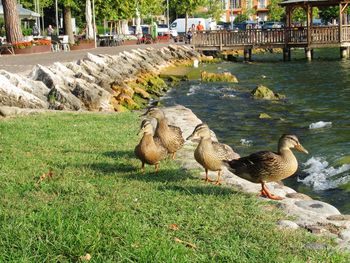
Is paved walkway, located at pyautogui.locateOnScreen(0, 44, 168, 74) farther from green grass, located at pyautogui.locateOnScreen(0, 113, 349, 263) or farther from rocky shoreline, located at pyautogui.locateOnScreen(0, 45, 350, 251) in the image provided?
green grass, located at pyautogui.locateOnScreen(0, 113, 349, 263)

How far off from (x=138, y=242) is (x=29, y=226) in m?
1.03

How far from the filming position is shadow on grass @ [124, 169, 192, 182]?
711 cm

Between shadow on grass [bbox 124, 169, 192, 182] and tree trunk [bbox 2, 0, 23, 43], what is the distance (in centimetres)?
2487

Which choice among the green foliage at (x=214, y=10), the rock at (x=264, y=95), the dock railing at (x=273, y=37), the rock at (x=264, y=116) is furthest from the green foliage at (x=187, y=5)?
the rock at (x=264, y=116)

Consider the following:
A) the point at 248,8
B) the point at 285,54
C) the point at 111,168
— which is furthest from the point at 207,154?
the point at 248,8

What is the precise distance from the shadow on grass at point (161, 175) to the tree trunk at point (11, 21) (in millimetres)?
24872

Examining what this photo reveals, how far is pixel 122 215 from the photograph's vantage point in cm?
549

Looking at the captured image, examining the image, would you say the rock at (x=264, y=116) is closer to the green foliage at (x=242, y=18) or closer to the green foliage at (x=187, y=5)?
the green foliage at (x=187, y=5)

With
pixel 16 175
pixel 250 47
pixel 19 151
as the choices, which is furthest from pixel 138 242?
pixel 250 47

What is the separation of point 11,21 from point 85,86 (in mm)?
16734

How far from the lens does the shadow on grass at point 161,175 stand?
711cm

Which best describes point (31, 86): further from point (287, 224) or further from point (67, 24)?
point (67, 24)

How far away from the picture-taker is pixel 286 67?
121ft

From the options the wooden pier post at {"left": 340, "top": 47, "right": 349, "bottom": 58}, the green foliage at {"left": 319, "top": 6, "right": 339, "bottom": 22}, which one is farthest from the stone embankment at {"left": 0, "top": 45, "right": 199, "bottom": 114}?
the green foliage at {"left": 319, "top": 6, "right": 339, "bottom": 22}
